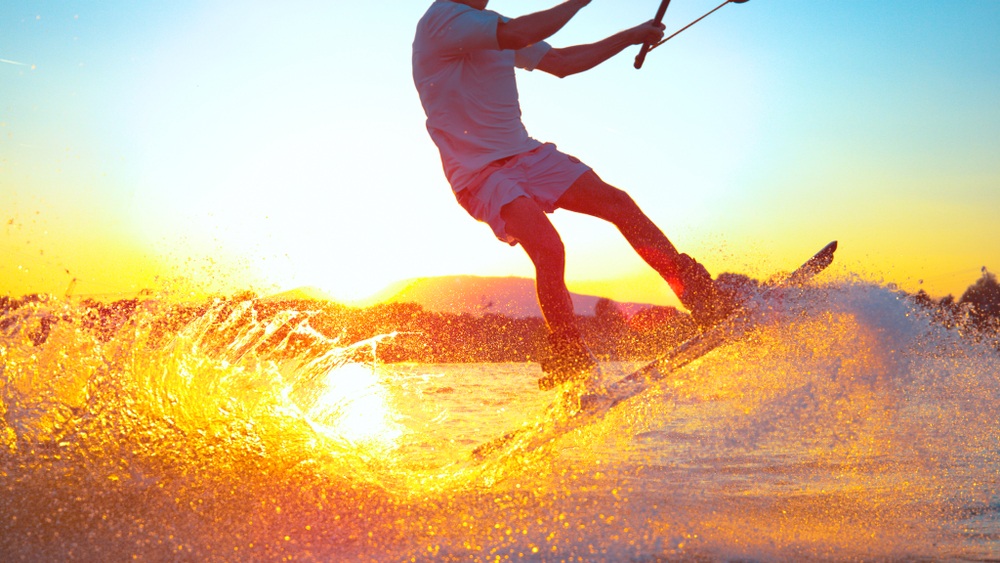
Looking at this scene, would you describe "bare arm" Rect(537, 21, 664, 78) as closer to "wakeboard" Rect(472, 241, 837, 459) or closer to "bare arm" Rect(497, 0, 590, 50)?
"bare arm" Rect(497, 0, 590, 50)

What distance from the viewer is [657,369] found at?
4.92m

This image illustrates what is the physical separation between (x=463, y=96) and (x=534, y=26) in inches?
24.5

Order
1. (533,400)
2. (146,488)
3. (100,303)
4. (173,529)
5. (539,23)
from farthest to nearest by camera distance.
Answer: (533,400)
(100,303)
(539,23)
(146,488)
(173,529)

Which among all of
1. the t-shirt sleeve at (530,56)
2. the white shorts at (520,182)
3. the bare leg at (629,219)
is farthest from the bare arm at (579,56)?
the bare leg at (629,219)

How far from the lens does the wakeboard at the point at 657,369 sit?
15.5ft

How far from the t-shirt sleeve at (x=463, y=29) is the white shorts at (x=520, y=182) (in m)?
0.70

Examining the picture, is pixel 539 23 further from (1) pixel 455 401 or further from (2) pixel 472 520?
(1) pixel 455 401

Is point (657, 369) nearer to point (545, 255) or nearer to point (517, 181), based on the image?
point (545, 255)

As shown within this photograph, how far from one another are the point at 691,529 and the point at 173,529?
7.45 ft

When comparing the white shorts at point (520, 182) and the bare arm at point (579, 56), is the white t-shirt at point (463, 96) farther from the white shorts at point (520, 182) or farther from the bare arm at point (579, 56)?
the bare arm at point (579, 56)

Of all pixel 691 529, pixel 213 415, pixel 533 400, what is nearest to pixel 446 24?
pixel 213 415

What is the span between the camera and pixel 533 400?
32.5 feet

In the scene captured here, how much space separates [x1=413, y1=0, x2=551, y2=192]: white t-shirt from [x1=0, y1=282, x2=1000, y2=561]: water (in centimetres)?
158

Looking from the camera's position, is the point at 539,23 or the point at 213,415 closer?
the point at 539,23
